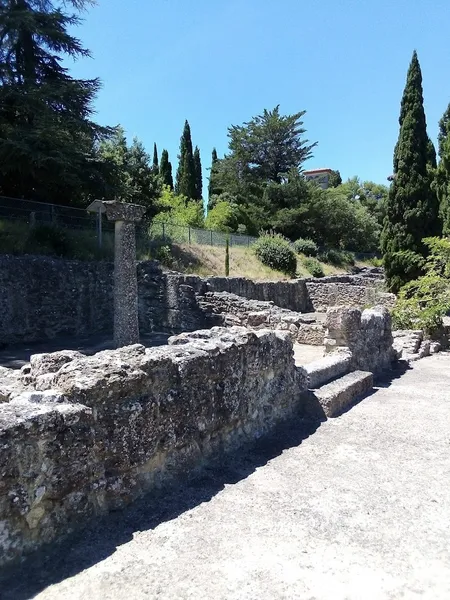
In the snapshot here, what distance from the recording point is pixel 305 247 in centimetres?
3153

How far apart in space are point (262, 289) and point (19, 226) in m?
10.3

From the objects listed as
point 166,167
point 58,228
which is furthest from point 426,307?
point 166,167

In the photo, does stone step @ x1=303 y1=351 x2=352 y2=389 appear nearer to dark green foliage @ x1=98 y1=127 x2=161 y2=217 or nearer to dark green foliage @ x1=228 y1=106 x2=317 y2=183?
dark green foliage @ x1=98 y1=127 x2=161 y2=217

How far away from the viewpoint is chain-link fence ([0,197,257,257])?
15.3 meters

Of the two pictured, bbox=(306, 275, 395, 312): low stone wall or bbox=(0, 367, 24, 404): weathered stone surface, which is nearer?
bbox=(0, 367, 24, 404): weathered stone surface

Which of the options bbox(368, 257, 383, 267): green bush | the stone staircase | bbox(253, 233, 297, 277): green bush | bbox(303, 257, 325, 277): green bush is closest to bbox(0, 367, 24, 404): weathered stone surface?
the stone staircase

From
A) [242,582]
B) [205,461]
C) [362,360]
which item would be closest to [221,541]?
[242,582]

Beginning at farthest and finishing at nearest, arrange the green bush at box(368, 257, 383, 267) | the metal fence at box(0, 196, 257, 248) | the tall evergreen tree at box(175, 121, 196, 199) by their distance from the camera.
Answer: the tall evergreen tree at box(175, 121, 196, 199) → the green bush at box(368, 257, 383, 267) → the metal fence at box(0, 196, 257, 248)

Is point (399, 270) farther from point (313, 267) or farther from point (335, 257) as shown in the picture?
point (335, 257)

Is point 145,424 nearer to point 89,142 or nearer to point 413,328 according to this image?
point 413,328

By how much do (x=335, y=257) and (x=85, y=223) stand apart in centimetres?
1936

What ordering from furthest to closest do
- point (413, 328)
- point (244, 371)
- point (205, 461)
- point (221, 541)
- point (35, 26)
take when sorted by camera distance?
point (35, 26), point (413, 328), point (244, 371), point (205, 461), point (221, 541)

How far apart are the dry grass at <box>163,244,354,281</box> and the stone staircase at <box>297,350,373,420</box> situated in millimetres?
13652

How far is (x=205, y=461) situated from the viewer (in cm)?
427
